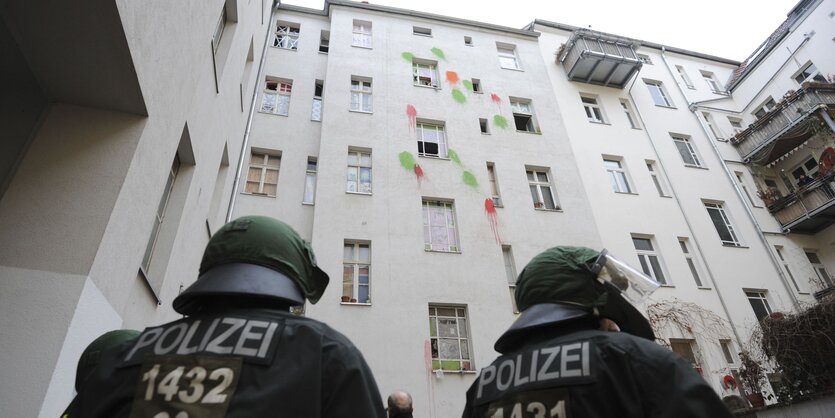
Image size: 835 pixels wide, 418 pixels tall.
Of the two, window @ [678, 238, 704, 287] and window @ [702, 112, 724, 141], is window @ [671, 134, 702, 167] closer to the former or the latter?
window @ [702, 112, 724, 141]

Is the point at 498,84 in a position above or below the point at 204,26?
above

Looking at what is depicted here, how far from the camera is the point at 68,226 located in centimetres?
365

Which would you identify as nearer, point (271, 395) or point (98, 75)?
point (271, 395)

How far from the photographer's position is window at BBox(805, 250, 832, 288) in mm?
15477

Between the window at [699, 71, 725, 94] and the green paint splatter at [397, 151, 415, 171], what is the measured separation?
15871 mm

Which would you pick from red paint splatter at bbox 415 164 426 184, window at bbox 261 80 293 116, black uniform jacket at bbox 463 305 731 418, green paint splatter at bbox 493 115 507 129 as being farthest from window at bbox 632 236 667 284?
black uniform jacket at bbox 463 305 731 418

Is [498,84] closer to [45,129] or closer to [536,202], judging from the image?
[536,202]

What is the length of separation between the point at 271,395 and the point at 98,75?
3.78 metres

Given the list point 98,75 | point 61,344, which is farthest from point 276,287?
point 98,75

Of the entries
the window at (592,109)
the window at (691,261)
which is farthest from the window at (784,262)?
the window at (592,109)

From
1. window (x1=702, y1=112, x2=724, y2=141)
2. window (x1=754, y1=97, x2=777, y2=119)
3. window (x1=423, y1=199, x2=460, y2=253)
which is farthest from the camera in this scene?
window (x1=754, y1=97, x2=777, y2=119)

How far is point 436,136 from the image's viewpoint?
15.1 metres

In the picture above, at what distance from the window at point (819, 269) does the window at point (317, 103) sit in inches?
687

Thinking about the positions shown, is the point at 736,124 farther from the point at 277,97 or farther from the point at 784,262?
the point at 277,97
